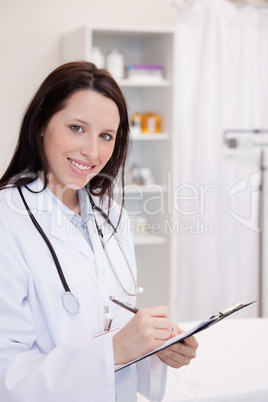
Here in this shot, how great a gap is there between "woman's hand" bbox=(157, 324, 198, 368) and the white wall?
2023 millimetres

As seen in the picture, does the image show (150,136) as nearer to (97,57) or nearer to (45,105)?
(97,57)

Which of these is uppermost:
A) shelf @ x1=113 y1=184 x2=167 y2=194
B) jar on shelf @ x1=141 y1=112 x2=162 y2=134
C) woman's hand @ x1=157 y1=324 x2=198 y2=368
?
jar on shelf @ x1=141 y1=112 x2=162 y2=134

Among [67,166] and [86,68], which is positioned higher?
[86,68]

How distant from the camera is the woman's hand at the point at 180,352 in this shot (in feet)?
4.27

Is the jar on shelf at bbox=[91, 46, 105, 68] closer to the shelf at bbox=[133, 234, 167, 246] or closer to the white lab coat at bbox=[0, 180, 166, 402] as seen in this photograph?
the shelf at bbox=[133, 234, 167, 246]

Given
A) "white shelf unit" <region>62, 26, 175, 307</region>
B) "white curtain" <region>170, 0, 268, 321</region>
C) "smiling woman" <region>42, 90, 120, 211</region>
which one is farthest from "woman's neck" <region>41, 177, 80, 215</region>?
"white curtain" <region>170, 0, 268, 321</region>

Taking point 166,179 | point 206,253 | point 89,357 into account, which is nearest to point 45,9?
point 166,179

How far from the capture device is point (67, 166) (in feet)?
4.37

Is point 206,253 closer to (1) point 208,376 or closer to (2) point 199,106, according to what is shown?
(2) point 199,106

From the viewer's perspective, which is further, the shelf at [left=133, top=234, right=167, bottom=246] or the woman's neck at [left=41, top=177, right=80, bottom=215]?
the shelf at [left=133, top=234, right=167, bottom=246]

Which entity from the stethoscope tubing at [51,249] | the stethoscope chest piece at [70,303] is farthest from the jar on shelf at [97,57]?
the stethoscope chest piece at [70,303]

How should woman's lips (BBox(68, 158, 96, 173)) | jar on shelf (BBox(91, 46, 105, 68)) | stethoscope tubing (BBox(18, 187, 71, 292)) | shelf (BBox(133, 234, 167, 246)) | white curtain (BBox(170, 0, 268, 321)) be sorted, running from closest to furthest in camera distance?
stethoscope tubing (BBox(18, 187, 71, 292))
woman's lips (BBox(68, 158, 96, 173))
jar on shelf (BBox(91, 46, 105, 68))
shelf (BBox(133, 234, 167, 246))
white curtain (BBox(170, 0, 268, 321))

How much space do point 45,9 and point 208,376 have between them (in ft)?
7.93

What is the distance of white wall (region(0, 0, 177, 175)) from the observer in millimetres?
3203
